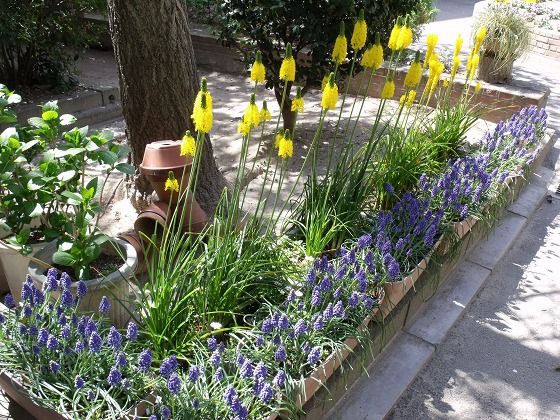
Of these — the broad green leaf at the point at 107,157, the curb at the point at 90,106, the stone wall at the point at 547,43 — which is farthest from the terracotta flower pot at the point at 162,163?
the stone wall at the point at 547,43

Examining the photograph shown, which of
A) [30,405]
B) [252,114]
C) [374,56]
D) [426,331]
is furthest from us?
[426,331]

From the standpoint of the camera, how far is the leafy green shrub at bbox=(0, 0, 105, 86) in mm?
6101

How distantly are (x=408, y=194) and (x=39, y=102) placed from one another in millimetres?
4670

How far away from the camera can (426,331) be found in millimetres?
3422

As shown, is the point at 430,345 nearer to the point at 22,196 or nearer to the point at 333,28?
the point at 22,196

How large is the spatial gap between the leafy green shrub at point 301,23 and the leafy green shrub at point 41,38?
7.05 ft

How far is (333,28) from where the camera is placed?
4.95 meters

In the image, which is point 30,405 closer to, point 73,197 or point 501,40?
point 73,197

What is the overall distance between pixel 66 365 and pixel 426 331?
202 cm

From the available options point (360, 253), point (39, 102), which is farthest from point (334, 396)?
point (39, 102)

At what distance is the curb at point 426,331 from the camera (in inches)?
113

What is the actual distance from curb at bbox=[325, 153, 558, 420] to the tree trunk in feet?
5.15

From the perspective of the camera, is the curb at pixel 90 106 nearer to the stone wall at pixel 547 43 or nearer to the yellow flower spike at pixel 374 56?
the yellow flower spike at pixel 374 56

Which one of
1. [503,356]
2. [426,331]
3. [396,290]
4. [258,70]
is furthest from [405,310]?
[258,70]
